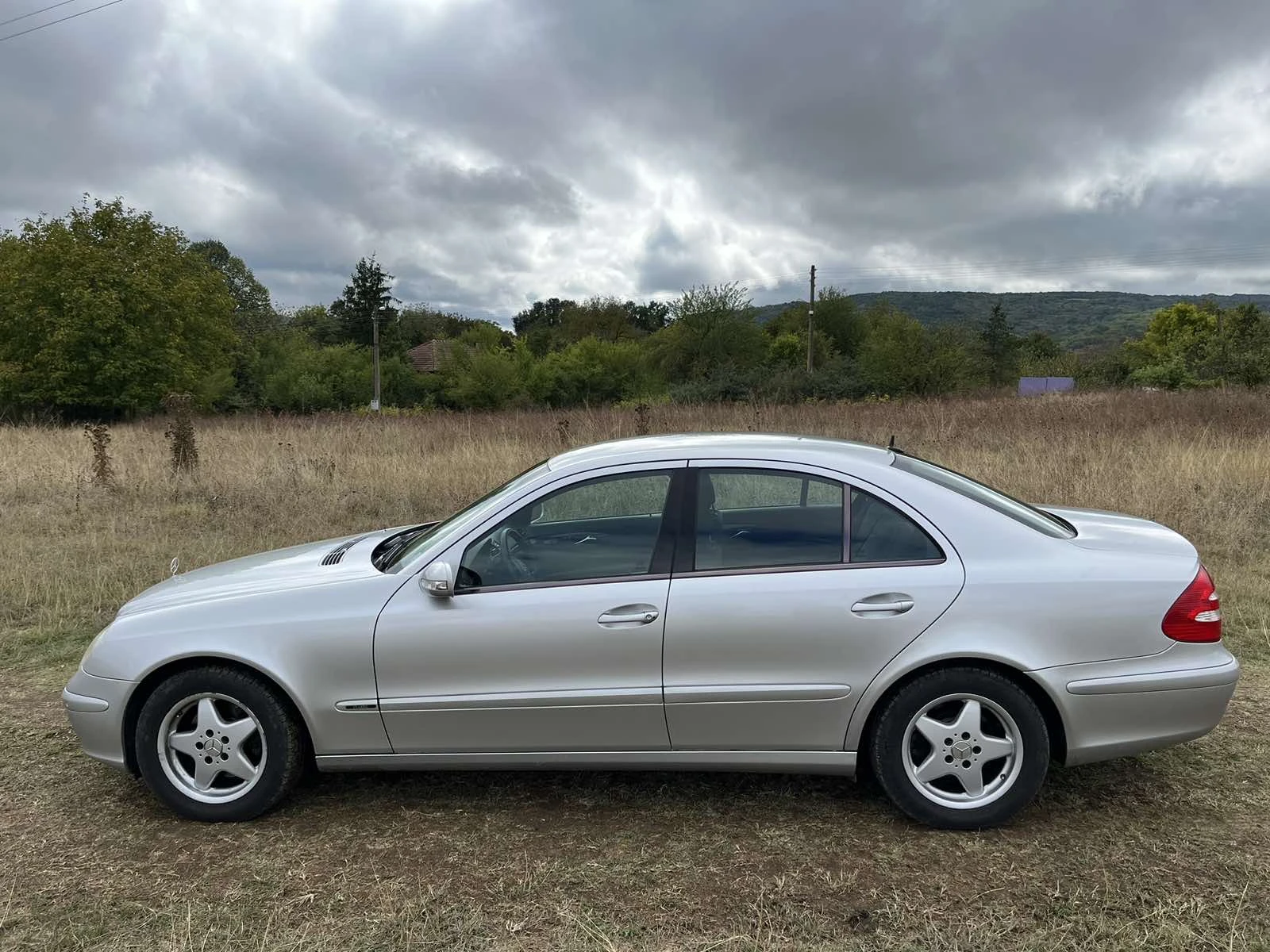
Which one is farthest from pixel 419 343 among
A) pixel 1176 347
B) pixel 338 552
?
pixel 338 552

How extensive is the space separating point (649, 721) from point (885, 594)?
1.01m

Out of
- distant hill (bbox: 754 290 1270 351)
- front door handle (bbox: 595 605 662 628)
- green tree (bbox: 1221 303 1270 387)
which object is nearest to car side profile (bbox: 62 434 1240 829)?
front door handle (bbox: 595 605 662 628)

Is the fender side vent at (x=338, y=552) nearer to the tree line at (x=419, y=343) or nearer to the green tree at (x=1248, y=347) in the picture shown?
the tree line at (x=419, y=343)

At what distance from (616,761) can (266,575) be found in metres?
1.72

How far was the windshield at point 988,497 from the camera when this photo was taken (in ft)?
11.0

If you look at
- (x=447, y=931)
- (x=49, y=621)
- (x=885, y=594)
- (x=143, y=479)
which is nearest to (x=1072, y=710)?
(x=885, y=594)

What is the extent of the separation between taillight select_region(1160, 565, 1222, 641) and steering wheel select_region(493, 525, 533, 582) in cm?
242

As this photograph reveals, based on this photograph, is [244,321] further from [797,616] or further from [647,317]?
[797,616]

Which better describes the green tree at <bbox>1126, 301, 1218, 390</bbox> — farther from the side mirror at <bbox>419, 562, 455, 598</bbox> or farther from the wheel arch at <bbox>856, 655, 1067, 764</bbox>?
the side mirror at <bbox>419, 562, 455, 598</bbox>

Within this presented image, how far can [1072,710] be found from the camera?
305 cm

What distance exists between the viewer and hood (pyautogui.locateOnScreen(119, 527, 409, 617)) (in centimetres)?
343

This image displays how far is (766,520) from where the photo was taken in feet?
11.0

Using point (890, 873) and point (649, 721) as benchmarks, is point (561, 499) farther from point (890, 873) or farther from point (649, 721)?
point (890, 873)

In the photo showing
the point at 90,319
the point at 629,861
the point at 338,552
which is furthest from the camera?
the point at 90,319
